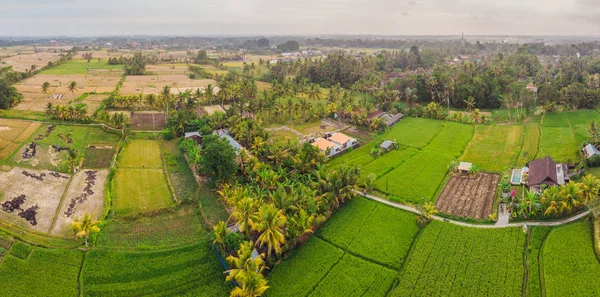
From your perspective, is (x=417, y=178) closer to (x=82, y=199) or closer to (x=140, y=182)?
(x=140, y=182)

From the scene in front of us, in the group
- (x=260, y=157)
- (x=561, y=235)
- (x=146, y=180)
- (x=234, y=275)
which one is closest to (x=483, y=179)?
(x=561, y=235)

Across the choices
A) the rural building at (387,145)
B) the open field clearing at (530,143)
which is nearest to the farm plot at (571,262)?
the open field clearing at (530,143)

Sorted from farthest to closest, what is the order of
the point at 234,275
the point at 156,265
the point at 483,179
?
the point at 483,179
the point at 156,265
the point at 234,275

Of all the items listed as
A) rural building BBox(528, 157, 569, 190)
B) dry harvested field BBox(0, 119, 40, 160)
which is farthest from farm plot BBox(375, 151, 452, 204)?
dry harvested field BBox(0, 119, 40, 160)

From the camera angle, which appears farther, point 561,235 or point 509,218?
point 509,218

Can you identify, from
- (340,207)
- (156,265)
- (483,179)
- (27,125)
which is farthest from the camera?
(27,125)

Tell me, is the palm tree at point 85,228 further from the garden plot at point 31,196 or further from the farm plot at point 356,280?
the farm plot at point 356,280

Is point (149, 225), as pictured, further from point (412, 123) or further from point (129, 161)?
point (412, 123)
